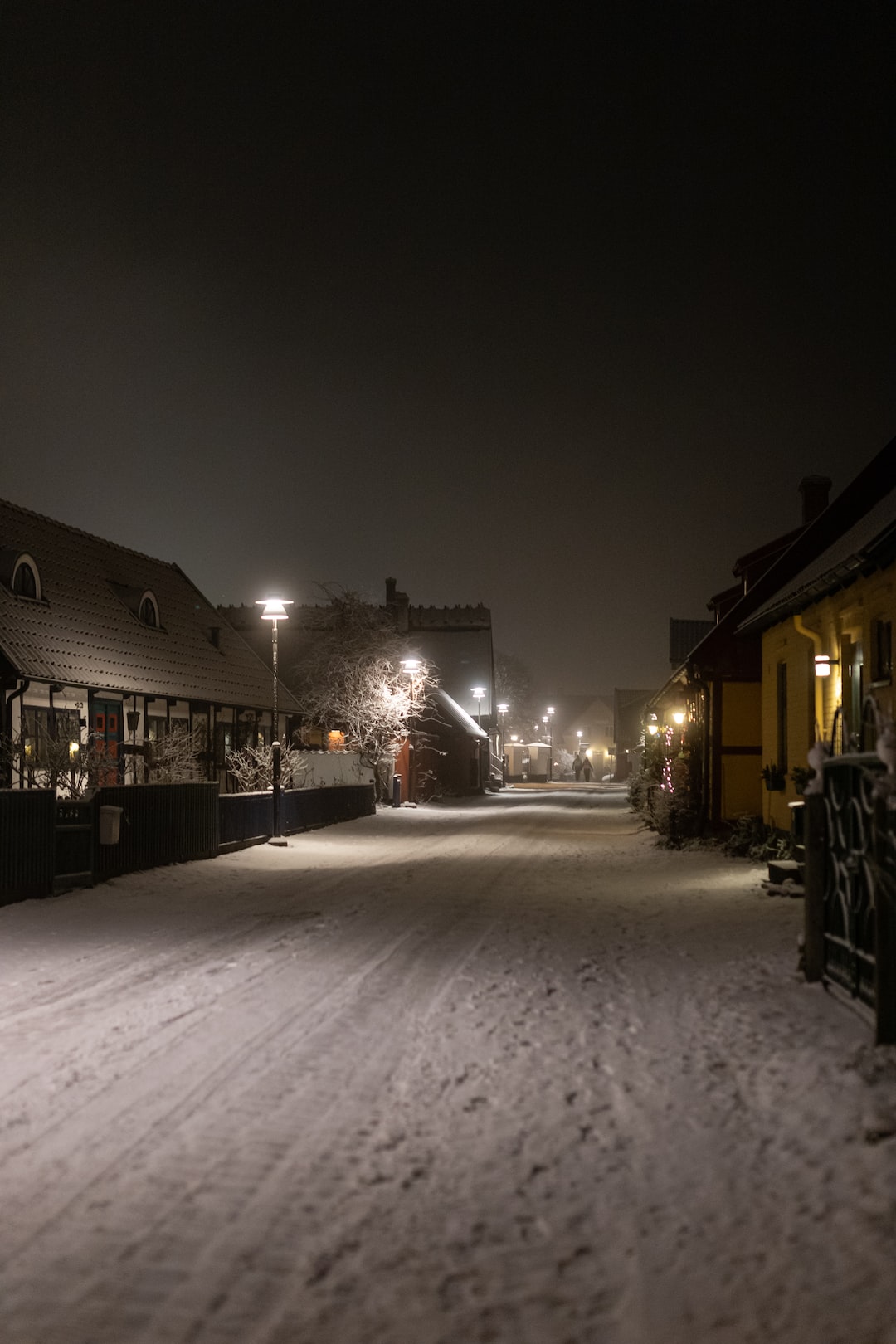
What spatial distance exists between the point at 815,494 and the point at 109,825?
718 inches

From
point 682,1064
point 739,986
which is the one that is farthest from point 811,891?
point 682,1064

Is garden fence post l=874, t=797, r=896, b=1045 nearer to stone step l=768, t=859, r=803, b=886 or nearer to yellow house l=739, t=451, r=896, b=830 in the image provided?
yellow house l=739, t=451, r=896, b=830

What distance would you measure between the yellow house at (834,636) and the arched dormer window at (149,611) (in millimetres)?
16764

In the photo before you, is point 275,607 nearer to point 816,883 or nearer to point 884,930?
point 816,883

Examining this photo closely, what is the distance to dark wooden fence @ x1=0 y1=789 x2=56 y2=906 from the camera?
41.4ft

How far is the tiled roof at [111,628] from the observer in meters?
23.6

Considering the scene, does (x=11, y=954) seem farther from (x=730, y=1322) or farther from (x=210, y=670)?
(x=210, y=670)

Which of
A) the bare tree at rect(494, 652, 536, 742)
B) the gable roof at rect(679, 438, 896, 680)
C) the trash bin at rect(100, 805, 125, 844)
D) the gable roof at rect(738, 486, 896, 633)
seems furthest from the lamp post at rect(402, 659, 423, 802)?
the bare tree at rect(494, 652, 536, 742)

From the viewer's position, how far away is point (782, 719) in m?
19.3

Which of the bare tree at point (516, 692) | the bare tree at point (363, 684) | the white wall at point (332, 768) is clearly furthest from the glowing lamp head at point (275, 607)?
the bare tree at point (516, 692)

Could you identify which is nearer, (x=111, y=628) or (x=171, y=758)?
(x=171, y=758)

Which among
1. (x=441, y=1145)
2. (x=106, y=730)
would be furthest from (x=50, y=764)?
(x=441, y=1145)

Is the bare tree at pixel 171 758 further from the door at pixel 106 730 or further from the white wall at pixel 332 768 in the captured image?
the white wall at pixel 332 768

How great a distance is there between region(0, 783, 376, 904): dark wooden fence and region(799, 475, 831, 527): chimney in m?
14.0
